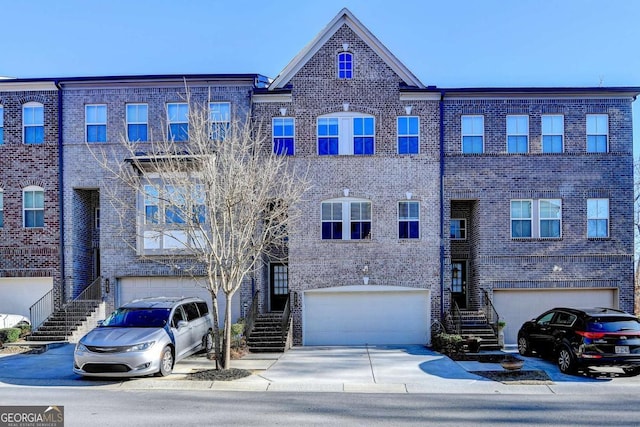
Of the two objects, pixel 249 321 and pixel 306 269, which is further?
pixel 306 269

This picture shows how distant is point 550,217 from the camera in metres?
19.3

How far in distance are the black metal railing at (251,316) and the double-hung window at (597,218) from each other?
11878mm

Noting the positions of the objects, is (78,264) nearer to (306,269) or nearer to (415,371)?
(306,269)

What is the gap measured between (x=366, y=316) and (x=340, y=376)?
19.5ft

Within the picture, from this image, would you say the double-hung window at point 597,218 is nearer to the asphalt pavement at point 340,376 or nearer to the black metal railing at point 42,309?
the asphalt pavement at point 340,376

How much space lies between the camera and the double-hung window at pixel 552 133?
1939 centimetres

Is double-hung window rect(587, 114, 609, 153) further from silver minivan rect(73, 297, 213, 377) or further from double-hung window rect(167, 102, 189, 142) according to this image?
silver minivan rect(73, 297, 213, 377)

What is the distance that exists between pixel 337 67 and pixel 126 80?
24.3 feet

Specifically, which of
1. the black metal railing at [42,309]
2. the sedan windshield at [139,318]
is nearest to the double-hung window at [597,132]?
the sedan windshield at [139,318]

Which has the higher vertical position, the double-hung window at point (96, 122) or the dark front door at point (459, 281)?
the double-hung window at point (96, 122)

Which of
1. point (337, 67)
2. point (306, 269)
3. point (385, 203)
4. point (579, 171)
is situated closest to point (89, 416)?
point (306, 269)

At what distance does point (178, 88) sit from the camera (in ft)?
63.8

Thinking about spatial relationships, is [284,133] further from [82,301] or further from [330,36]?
[82,301]

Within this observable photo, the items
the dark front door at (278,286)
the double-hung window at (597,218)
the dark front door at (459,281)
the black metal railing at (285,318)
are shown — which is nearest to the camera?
the black metal railing at (285,318)
